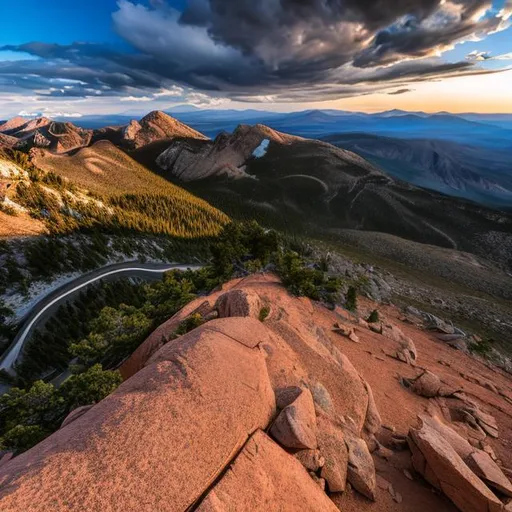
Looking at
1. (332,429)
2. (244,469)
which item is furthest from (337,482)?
(244,469)

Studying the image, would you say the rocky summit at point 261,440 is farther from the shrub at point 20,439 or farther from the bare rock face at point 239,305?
the shrub at point 20,439

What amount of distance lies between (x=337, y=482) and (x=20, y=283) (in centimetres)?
7451

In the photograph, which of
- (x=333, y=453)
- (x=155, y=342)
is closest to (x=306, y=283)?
(x=155, y=342)

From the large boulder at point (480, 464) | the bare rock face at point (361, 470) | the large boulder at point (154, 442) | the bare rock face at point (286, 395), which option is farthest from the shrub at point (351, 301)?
the large boulder at point (154, 442)

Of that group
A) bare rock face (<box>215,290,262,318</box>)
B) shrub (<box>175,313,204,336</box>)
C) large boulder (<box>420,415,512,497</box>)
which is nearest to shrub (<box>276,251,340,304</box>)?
bare rock face (<box>215,290,262,318</box>)

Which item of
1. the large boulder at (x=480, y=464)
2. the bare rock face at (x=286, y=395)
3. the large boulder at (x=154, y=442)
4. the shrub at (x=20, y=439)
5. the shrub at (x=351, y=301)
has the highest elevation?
the large boulder at (x=154, y=442)

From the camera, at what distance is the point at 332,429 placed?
16.4 metres

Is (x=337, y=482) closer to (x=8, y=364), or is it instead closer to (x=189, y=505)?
(x=189, y=505)

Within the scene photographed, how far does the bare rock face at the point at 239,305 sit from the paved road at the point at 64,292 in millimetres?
46367

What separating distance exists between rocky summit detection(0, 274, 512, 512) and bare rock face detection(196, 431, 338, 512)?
0.05 metres

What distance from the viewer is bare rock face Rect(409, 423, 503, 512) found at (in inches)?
550

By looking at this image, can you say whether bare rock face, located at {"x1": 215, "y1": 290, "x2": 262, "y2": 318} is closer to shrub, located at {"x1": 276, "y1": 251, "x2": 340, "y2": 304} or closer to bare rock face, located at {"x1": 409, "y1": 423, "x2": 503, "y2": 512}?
shrub, located at {"x1": 276, "y1": 251, "x2": 340, "y2": 304}

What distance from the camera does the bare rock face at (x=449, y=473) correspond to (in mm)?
13961

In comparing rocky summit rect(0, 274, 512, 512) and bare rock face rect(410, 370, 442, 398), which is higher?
rocky summit rect(0, 274, 512, 512)
